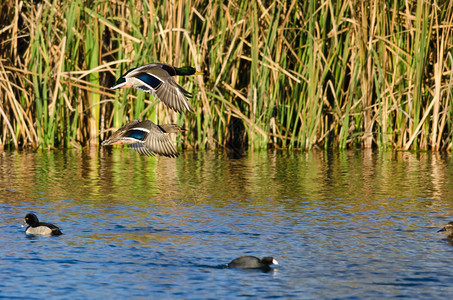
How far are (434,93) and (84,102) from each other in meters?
5.66

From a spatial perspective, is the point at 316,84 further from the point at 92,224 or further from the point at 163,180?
the point at 92,224

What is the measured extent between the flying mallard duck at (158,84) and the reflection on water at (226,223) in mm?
1218

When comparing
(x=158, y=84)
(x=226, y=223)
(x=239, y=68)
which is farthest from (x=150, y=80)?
(x=239, y=68)

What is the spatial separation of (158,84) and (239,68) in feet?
20.5

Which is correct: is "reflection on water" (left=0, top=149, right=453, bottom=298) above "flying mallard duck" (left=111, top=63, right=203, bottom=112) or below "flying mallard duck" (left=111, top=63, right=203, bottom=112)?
below

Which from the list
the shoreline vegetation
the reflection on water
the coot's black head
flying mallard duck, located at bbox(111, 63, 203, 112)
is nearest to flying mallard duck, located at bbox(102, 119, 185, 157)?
flying mallard duck, located at bbox(111, 63, 203, 112)

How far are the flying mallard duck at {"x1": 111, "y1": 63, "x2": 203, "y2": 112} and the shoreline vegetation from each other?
4.53 metres

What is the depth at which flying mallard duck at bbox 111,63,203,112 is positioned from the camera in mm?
8070

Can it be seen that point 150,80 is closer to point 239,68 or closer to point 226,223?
point 226,223

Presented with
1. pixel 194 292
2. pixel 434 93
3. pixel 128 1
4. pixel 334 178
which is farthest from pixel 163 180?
pixel 194 292

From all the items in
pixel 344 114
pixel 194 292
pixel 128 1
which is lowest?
pixel 194 292

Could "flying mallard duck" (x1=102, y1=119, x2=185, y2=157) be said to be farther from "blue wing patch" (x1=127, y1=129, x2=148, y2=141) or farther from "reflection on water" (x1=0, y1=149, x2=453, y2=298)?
"reflection on water" (x1=0, y1=149, x2=453, y2=298)

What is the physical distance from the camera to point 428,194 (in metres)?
10.3

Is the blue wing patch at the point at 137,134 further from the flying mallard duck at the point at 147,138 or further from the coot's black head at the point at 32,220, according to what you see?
the coot's black head at the point at 32,220
